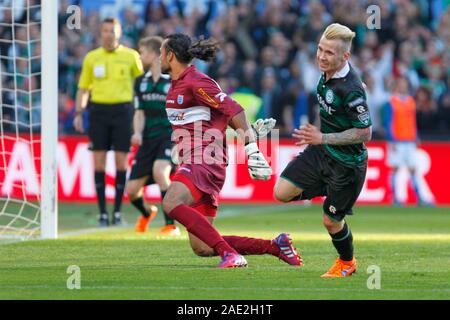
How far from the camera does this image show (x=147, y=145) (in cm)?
1422

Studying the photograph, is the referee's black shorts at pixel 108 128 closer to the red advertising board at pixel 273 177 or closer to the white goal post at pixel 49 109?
the white goal post at pixel 49 109

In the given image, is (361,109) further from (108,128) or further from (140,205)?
(108,128)

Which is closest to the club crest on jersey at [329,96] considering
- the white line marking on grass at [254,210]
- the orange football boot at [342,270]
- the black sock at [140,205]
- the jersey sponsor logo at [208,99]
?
the jersey sponsor logo at [208,99]

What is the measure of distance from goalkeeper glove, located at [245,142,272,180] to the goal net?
4.14 metres

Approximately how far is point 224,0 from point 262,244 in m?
14.5

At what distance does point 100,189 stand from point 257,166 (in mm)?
6408

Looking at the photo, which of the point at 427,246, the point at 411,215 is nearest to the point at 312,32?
the point at 411,215

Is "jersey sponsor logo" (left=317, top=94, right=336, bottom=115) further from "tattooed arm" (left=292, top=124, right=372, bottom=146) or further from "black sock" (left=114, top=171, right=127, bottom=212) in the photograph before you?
"black sock" (left=114, top=171, right=127, bottom=212)

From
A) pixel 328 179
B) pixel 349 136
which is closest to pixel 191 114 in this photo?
pixel 328 179

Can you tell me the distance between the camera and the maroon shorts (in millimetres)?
9359

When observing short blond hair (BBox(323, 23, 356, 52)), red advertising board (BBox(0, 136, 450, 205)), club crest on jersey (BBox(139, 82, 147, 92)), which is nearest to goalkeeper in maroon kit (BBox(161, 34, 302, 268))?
short blond hair (BBox(323, 23, 356, 52))

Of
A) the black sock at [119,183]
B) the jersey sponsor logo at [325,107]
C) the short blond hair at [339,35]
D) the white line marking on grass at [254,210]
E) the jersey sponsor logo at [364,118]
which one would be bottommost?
the white line marking on grass at [254,210]

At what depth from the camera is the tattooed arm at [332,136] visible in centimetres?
876

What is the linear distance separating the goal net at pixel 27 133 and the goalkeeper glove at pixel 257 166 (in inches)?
163
